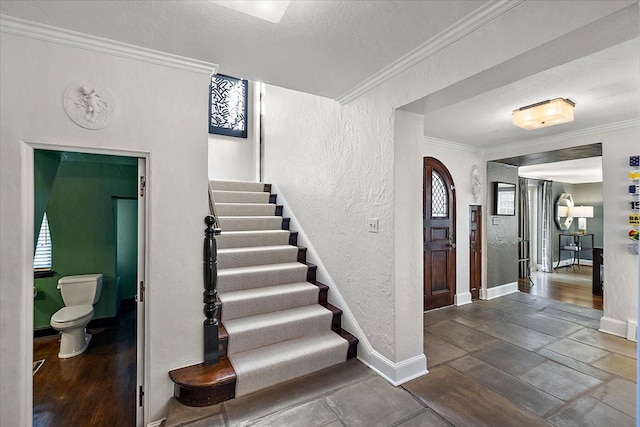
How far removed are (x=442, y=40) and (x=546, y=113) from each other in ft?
5.39

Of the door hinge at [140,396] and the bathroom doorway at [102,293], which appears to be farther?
A: the bathroom doorway at [102,293]

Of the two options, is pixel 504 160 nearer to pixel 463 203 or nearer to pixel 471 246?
pixel 463 203

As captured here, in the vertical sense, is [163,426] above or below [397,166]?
below

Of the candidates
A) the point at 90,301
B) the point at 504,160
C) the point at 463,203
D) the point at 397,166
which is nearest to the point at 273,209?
the point at 397,166

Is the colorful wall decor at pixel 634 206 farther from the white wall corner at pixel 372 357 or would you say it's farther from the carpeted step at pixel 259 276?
the carpeted step at pixel 259 276

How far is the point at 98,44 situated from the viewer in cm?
180

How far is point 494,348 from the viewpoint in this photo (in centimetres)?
288

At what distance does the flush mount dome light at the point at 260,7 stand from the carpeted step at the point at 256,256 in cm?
214

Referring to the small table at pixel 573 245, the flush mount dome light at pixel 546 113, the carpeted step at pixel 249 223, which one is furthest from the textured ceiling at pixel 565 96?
the small table at pixel 573 245

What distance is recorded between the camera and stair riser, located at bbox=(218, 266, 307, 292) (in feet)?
8.85

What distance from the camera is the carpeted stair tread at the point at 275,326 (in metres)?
2.32

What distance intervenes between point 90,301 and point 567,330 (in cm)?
581

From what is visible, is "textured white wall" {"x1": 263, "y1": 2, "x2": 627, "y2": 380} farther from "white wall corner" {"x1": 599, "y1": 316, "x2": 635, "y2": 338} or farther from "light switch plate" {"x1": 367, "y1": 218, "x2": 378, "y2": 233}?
"white wall corner" {"x1": 599, "y1": 316, "x2": 635, "y2": 338}

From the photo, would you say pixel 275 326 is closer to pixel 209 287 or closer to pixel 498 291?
pixel 209 287
